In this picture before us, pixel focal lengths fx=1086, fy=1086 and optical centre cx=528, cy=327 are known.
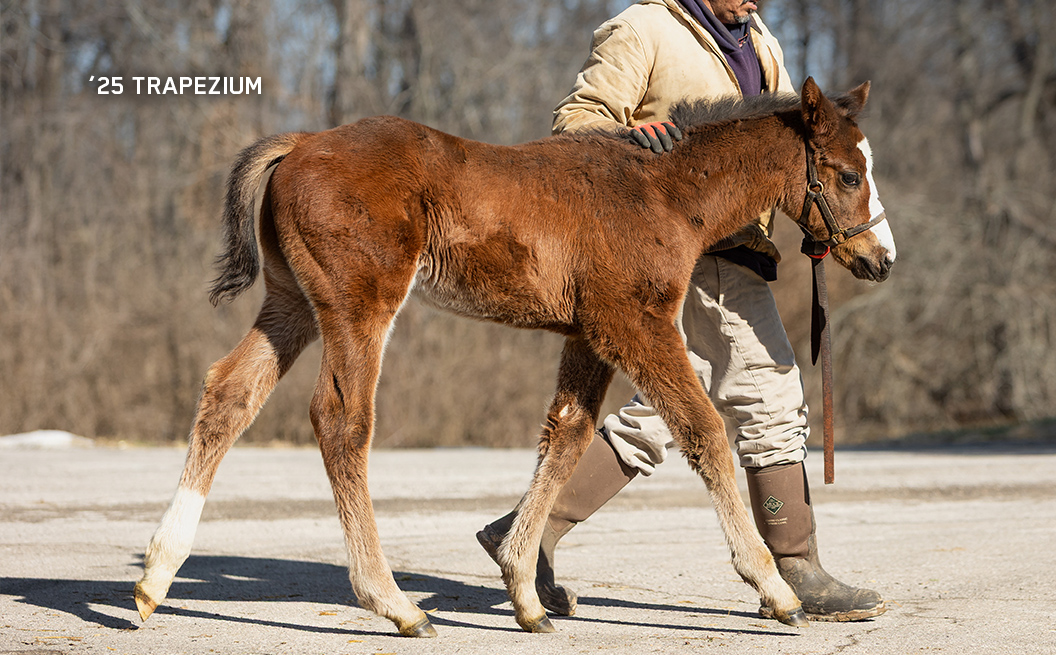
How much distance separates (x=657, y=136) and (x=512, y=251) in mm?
808

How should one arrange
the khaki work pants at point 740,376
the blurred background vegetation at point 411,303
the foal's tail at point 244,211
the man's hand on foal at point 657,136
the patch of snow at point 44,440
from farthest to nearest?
the blurred background vegetation at point 411,303, the patch of snow at point 44,440, the khaki work pants at point 740,376, the man's hand on foal at point 657,136, the foal's tail at point 244,211

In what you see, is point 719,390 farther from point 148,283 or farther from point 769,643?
point 148,283

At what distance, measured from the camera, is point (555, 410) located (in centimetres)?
467

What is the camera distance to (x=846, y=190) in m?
4.44

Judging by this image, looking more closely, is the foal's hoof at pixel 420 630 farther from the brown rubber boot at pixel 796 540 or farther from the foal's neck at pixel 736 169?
the foal's neck at pixel 736 169

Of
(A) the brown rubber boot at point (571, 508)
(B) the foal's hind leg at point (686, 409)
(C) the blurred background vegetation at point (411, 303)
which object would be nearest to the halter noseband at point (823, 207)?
(B) the foal's hind leg at point (686, 409)

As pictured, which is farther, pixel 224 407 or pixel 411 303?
pixel 411 303

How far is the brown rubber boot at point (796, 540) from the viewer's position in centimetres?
456

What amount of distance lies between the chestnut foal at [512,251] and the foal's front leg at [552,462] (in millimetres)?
12

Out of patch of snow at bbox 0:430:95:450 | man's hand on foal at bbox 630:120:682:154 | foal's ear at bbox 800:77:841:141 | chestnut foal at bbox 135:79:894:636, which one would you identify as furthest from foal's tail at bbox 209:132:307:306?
patch of snow at bbox 0:430:95:450

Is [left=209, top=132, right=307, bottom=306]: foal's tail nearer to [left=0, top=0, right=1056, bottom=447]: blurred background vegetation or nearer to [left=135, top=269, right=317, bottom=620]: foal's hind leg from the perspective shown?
[left=135, top=269, right=317, bottom=620]: foal's hind leg

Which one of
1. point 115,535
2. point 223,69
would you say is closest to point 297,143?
point 115,535

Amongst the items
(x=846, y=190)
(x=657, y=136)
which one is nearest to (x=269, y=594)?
(x=657, y=136)

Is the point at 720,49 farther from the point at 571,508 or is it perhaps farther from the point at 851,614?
the point at 851,614
